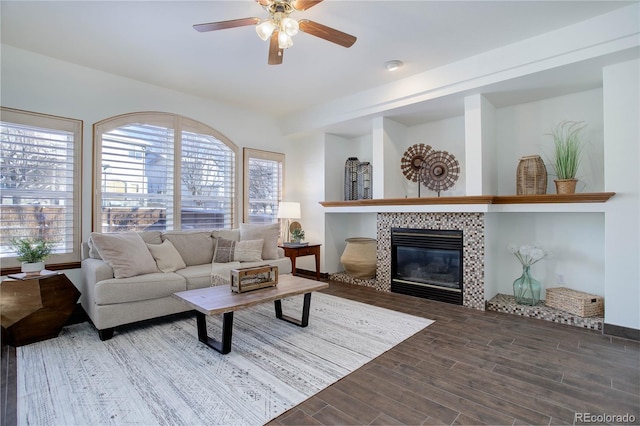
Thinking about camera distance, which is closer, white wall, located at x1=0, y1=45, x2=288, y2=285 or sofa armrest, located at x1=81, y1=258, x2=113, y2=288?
sofa armrest, located at x1=81, y1=258, x2=113, y2=288

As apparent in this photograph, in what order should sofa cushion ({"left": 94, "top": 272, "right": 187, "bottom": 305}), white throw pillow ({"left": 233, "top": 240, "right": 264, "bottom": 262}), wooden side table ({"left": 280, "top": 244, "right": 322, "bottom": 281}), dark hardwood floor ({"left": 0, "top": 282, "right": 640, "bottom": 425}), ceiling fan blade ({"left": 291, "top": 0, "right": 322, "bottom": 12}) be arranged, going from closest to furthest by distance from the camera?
dark hardwood floor ({"left": 0, "top": 282, "right": 640, "bottom": 425}), ceiling fan blade ({"left": 291, "top": 0, "right": 322, "bottom": 12}), sofa cushion ({"left": 94, "top": 272, "right": 187, "bottom": 305}), white throw pillow ({"left": 233, "top": 240, "right": 264, "bottom": 262}), wooden side table ({"left": 280, "top": 244, "right": 322, "bottom": 281})

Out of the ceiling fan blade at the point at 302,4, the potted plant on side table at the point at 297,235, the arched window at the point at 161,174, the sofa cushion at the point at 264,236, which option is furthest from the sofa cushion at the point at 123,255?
the ceiling fan blade at the point at 302,4

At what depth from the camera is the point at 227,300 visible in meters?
2.52

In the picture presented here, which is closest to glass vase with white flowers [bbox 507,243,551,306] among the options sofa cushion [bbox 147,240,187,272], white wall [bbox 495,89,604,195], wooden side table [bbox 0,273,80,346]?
white wall [bbox 495,89,604,195]

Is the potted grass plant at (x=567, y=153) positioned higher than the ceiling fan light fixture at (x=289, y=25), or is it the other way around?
the ceiling fan light fixture at (x=289, y=25)

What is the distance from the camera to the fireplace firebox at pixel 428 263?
396 cm

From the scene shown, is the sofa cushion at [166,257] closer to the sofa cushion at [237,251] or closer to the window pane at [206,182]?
the sofa cushion at [237,251]

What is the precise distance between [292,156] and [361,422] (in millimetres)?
4779

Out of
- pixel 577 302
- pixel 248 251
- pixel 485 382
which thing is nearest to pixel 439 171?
pixel 577 302

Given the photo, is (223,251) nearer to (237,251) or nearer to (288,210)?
(237,251)

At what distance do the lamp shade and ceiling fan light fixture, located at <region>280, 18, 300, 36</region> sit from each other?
10.2 ft

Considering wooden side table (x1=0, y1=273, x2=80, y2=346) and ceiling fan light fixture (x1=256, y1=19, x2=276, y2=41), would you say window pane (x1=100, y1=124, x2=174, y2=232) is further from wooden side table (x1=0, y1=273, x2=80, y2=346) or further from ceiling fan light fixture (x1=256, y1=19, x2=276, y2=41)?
ceiling fan light fixture (x1=256, y1=19, x2=276, y2=41)

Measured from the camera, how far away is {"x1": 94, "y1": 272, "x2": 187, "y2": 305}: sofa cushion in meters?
2.78

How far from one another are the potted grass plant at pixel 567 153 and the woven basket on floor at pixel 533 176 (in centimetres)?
14
